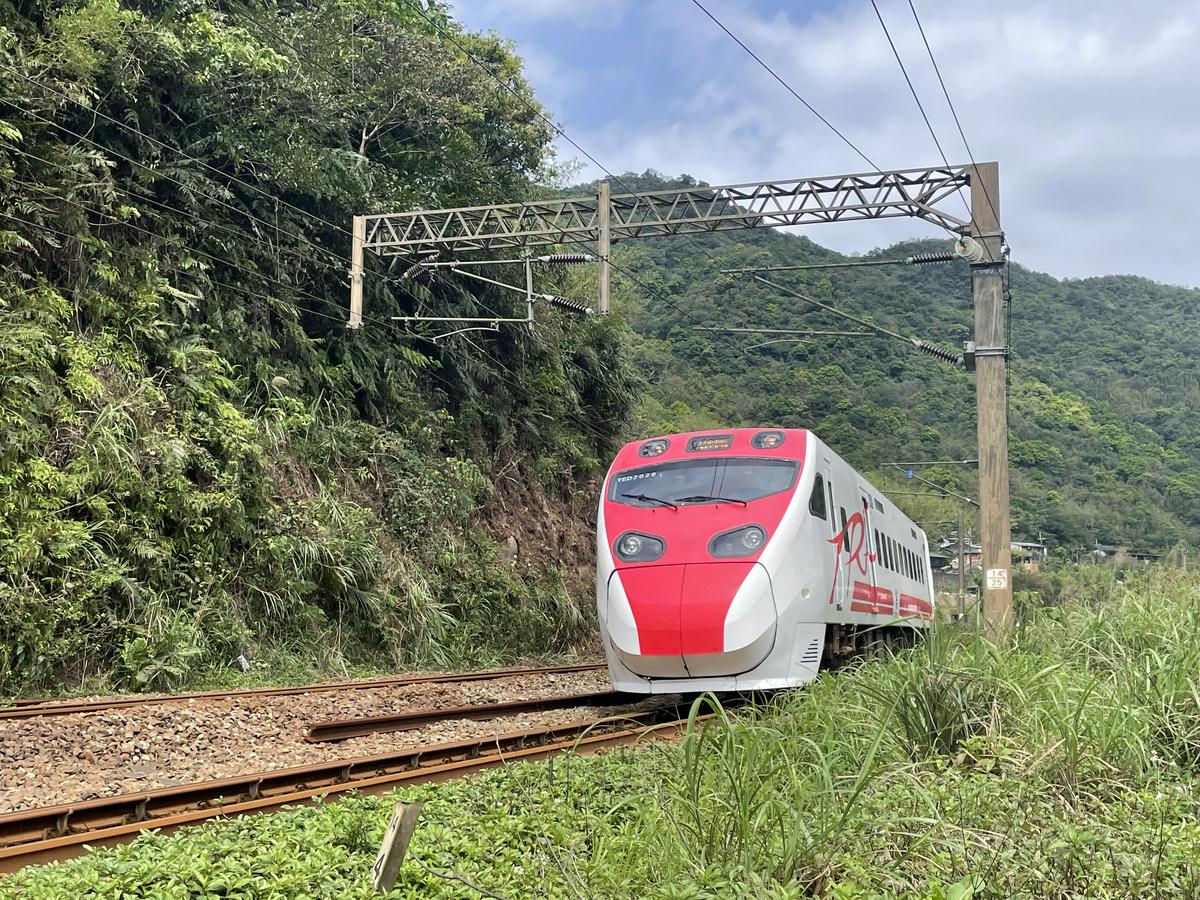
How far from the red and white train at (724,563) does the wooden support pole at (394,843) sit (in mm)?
5457

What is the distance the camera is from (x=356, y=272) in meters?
16.7

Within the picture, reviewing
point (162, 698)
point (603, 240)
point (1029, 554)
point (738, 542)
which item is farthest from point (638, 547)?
point (1029, 554)

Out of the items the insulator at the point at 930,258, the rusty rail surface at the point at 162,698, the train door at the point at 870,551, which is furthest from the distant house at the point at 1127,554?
the rusty rail surface at the point at 162,698

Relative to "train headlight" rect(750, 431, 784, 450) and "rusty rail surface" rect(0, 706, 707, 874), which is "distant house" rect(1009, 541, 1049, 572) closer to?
"train headlight" rect(750, 431, 784, 450)

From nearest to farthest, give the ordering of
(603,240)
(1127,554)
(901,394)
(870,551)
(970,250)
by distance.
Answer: (870,551), (970,250), (1127,554), (603,240), (901,394)

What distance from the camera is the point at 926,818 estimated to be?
13.3 ft

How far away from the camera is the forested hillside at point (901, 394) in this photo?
128ft

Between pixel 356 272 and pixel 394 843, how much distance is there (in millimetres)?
14126

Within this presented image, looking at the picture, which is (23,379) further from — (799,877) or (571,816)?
(799,877)

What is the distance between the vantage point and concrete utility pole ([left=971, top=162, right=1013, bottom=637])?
12836 mm

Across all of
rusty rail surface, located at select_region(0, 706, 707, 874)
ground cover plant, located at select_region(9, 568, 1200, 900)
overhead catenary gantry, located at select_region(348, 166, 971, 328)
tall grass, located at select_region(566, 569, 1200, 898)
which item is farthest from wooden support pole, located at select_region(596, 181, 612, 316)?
ground cover plant, located at select_region(9, 568, 1200, 900)

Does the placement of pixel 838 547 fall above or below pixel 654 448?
below

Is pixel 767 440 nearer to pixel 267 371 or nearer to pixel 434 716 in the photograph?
pixel 434 716

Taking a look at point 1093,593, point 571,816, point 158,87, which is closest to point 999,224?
point 1093,593
